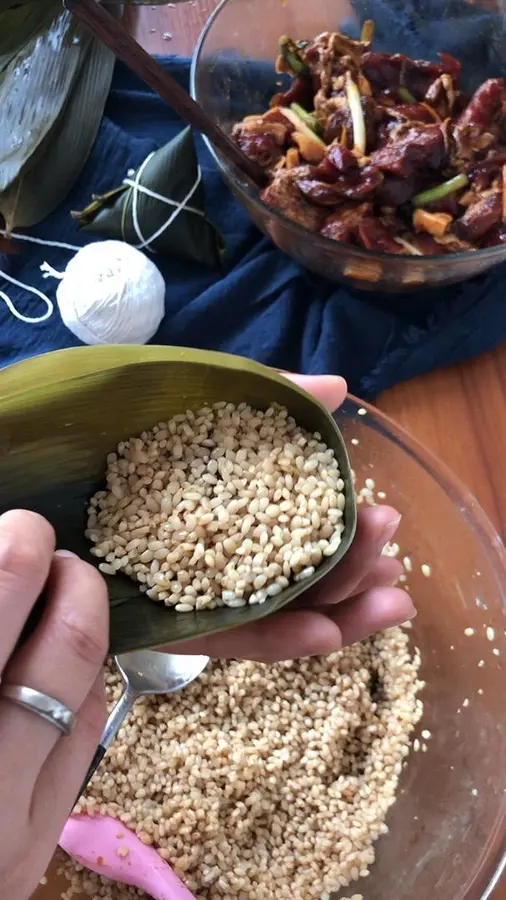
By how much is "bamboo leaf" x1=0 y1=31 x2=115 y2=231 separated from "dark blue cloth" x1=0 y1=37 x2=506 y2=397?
3cm

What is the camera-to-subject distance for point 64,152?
129 cm

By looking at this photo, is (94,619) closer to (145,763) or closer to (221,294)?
(145,763)

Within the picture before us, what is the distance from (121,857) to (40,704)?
15.7 inches

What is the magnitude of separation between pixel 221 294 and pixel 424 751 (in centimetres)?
73

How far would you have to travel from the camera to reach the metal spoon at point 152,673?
0.92 metres

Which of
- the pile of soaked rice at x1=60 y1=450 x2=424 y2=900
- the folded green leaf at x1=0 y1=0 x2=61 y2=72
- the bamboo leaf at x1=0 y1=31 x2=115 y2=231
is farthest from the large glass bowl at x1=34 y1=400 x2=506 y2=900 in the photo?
the folded green leaf at x1=0 y1=0 x2=61 y2=72

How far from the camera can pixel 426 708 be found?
1.00m

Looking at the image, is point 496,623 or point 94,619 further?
point 496,623

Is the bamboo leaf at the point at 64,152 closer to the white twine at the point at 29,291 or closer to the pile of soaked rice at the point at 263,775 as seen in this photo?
the white twine at the point at 29,291

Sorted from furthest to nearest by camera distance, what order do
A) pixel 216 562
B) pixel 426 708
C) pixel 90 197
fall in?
pixel 90 197
pixel 426 708
pixel 216 562

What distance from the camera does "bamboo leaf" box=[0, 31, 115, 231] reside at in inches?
49.4

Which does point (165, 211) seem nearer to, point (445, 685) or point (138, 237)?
point (138, 237)

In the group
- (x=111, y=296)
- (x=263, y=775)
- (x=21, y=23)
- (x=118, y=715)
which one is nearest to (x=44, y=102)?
(x=21, y=23)

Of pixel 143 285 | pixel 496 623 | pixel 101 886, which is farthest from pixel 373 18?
pixel 101 886
